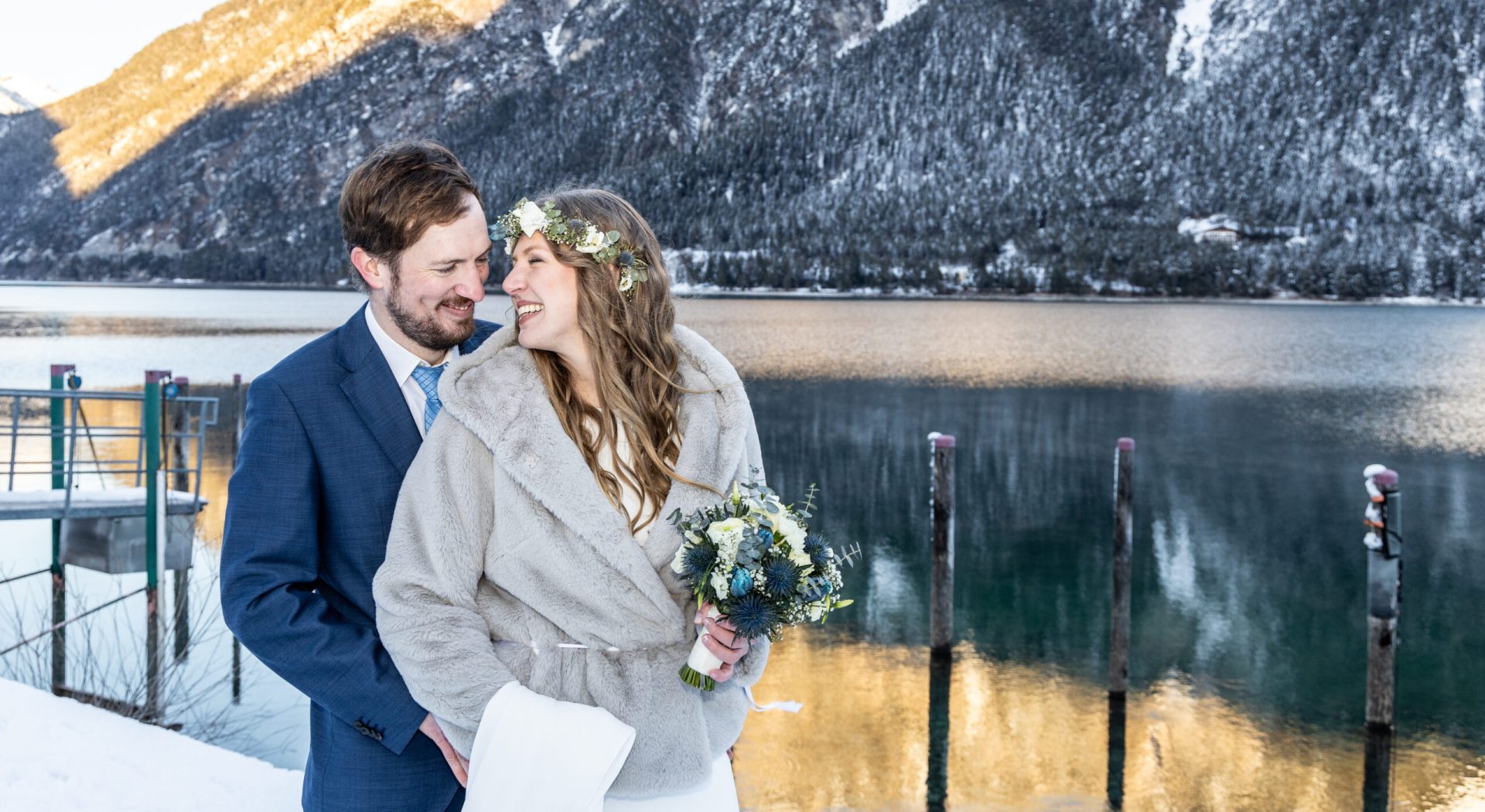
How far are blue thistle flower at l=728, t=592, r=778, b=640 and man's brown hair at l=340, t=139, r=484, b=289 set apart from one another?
0.87 m

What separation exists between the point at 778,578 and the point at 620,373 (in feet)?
1.54

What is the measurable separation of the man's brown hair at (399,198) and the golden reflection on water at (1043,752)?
6.30 meters

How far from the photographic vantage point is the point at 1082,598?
1370cm

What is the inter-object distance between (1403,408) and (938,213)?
351 feet

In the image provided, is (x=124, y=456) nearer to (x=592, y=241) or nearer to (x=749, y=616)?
(x=592, y=241)

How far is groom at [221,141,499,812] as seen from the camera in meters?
2.07

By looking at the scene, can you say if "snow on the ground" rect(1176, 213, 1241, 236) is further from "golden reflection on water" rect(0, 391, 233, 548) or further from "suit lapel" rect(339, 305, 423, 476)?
"suit lapel" rect(339, 305, 423, 476)

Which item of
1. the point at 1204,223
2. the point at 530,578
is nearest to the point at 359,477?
the point at 530,578

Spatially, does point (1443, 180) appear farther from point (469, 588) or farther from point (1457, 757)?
point (469, 588)

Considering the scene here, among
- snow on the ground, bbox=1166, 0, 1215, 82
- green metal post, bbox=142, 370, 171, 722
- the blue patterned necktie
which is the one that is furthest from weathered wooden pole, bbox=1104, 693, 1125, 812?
snow on the ground, bbox=1166, 0, 1215, 82

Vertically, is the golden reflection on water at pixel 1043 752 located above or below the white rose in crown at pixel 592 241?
below

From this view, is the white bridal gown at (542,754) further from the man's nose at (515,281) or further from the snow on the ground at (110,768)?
the snow on the ground at (110,768)

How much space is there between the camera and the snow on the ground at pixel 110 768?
4336 mm

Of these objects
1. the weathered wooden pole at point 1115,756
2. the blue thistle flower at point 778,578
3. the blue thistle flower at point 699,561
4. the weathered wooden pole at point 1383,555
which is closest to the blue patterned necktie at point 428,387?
the blue thistle flower at point 699,561
